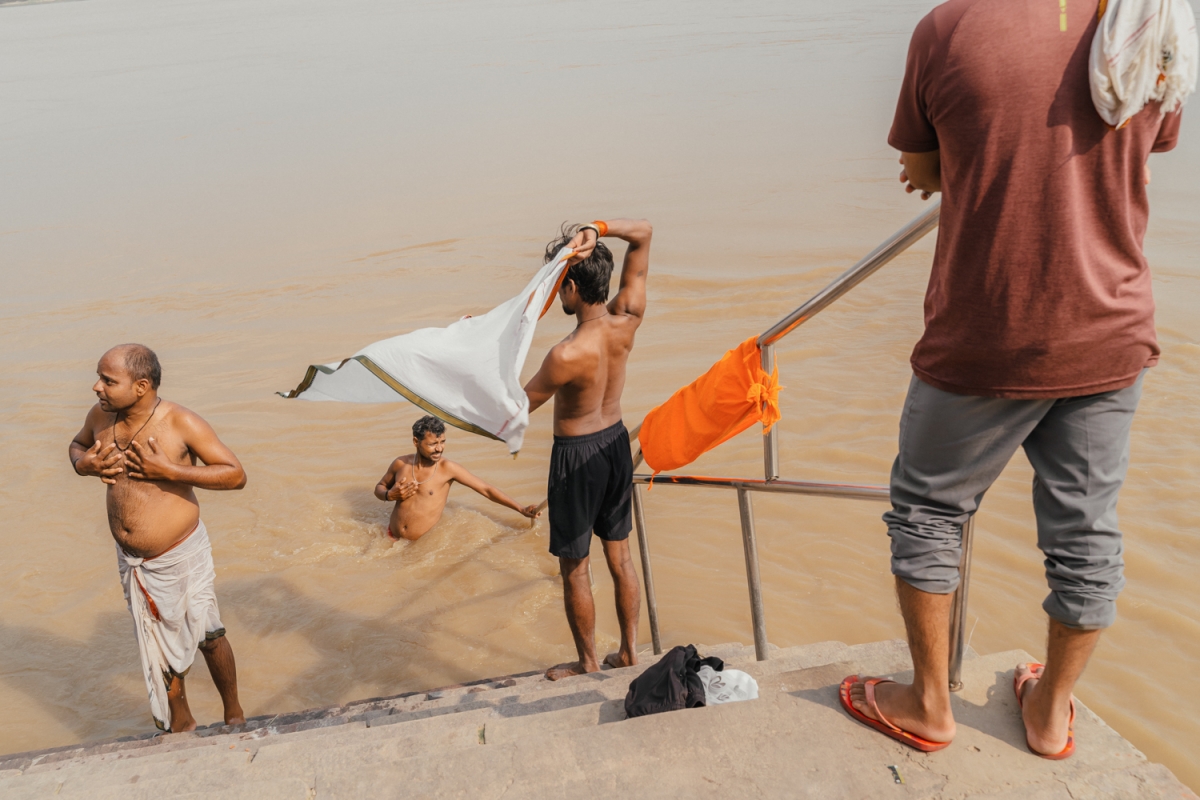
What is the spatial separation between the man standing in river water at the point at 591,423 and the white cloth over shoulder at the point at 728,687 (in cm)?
129

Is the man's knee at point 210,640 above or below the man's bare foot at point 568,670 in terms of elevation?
above

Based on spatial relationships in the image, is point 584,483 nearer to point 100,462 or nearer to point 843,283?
point 843,283

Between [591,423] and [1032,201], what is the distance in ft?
7.32

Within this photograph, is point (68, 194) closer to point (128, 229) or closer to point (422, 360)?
point (128, 229)

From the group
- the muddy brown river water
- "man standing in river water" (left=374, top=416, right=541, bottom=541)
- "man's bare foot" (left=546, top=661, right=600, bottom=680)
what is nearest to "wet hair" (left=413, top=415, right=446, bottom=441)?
"man standing in river water" (left=374, top=416, right=541, bottom=541)

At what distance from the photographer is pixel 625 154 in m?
15.6

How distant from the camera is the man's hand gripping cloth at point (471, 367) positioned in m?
2.94

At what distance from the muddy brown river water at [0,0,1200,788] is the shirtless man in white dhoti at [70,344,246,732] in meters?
1.10

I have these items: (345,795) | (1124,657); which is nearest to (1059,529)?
(345,795)

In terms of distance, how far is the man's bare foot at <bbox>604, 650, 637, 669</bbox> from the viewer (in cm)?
399

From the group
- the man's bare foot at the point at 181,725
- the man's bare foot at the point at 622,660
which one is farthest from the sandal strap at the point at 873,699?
the man's bare foot at the point at 181,725

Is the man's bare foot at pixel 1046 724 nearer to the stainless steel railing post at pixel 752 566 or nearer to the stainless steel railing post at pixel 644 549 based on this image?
the stainless steel railing post at pixel 752 566

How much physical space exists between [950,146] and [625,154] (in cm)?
1433

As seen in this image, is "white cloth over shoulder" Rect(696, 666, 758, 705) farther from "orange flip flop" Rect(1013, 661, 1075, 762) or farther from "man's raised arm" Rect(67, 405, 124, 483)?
"man's raised arm" Rect(67, 405, 124, 483)
